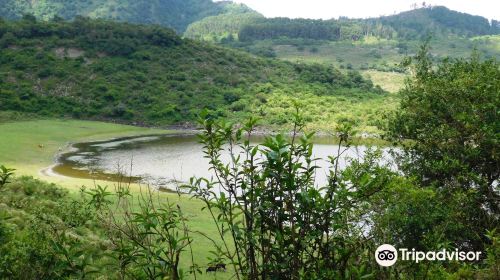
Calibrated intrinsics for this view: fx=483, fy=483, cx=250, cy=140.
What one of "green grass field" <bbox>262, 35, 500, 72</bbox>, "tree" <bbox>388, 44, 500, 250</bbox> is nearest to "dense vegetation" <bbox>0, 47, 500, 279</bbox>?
"tree" <bbox>388, 44, 500, 250</bbox>

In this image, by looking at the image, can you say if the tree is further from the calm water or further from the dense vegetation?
the calm water

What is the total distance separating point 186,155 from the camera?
1948 inches

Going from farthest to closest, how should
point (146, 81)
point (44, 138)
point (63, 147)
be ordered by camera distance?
point (146, 81)
point (44, 138)
point (63, 147)

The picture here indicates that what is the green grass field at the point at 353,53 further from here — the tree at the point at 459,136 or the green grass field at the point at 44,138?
the tree at the point at 459,136

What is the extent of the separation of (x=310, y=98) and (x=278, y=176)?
8787 centimetres

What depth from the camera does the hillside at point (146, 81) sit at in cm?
7781

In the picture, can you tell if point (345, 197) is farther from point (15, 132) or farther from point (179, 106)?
point (179, 106)

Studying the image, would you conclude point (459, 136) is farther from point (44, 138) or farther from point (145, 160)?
point (44, 138)

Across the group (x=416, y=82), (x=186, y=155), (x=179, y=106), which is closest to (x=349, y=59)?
(x=179, y=106)

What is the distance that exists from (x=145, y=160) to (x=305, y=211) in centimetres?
4212

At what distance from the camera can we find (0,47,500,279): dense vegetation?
4.34 meters

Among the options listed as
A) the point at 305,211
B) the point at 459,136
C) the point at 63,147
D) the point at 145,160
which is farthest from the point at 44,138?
the point at 305,211

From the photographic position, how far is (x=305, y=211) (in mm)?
4328

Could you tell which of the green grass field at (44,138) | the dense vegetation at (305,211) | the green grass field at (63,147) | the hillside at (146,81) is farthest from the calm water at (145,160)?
the hillside at (146,81)
